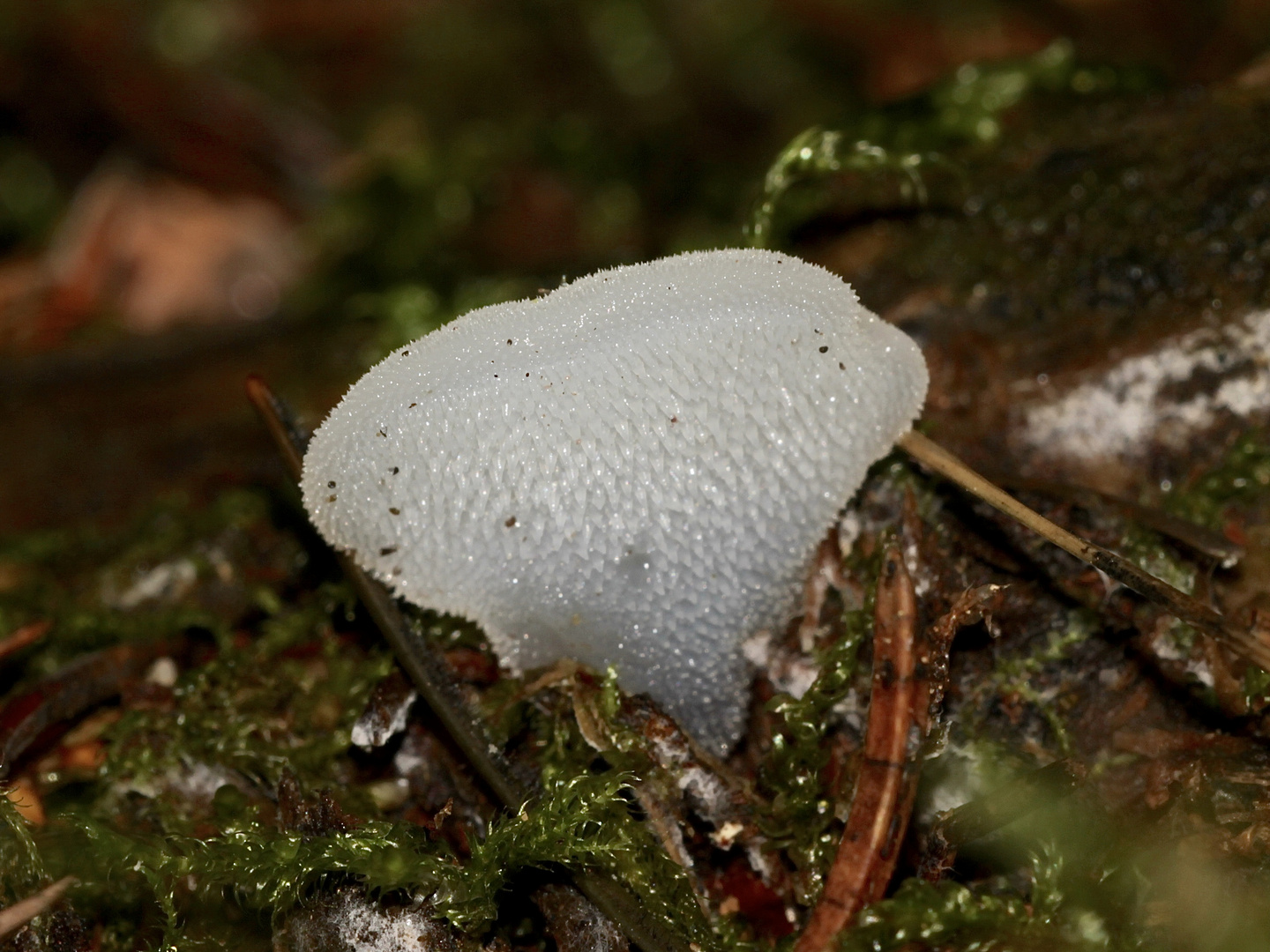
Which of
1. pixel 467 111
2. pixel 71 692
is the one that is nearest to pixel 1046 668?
pixel 71 692

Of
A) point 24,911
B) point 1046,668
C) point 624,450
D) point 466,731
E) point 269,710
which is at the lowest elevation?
point 1046,668

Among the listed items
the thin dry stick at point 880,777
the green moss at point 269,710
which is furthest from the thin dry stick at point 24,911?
the thin dry stick at point 880,777

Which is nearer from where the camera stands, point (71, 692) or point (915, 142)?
point (71, 692)

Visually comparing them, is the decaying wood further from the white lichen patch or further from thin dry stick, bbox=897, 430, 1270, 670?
the white lichen patch

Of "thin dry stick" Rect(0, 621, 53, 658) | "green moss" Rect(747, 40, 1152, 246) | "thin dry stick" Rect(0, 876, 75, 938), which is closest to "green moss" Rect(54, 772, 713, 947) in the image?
"thin dry stick" Rect(0, 876, 75, 938)

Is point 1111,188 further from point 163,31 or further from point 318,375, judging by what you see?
point 163,31

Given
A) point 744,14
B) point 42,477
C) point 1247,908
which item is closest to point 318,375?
point 42,477

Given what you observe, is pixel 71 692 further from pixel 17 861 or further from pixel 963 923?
pixel 963 923

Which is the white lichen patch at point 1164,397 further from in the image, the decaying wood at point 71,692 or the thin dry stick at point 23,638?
the thin dry stick at point 23,638
